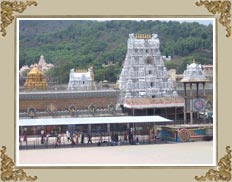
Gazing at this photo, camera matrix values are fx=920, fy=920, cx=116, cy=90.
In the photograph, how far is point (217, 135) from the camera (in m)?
11.5

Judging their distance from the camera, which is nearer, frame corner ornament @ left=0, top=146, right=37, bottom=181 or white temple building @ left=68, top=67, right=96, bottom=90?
frame corner ornament @ left=0, top=146, right=37, bottom=181

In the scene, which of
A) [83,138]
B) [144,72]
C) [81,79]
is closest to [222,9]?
[144,72]

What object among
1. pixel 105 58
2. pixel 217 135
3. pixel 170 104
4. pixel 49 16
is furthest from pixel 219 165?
pixel 49 16

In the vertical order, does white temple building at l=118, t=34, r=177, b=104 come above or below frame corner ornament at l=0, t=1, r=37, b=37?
below

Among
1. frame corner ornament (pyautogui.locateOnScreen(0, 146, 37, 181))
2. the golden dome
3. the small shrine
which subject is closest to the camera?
frame corner ornament (pyautogui.locateOnScreen(0, 146, 37, 181))

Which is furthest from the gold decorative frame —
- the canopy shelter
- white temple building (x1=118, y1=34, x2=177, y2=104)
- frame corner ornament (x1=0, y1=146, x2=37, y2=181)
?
white temple building (x1=118, y1=34, x2=177, y2=104)

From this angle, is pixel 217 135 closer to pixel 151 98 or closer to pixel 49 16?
pixel 151 98

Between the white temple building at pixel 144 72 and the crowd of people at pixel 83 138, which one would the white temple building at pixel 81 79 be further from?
the crowd of people at pixel 83 138

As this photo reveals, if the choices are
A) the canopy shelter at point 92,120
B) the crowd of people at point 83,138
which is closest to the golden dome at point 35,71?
the canopy shelter at point 92,120

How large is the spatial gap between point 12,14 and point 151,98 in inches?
86.6

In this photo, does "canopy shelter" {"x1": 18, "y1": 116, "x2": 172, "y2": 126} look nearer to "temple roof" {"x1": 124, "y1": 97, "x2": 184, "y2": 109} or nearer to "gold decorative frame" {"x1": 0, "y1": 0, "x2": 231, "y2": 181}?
"temple roof" {"x1": 124, "y1": 97, "x2": 184, "y2": 109}

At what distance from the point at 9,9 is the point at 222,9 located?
2.63m

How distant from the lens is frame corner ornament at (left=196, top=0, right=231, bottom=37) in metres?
11.4

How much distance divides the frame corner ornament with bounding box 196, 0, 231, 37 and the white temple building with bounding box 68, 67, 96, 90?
1.71 meters
